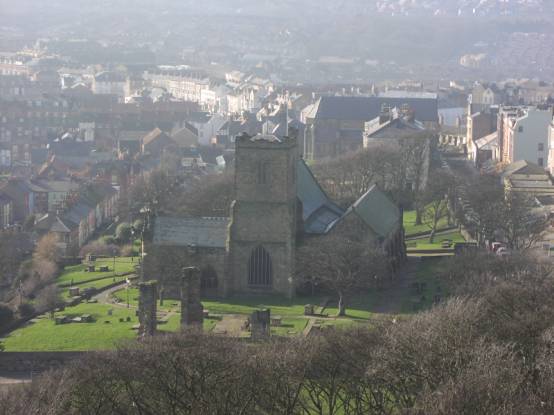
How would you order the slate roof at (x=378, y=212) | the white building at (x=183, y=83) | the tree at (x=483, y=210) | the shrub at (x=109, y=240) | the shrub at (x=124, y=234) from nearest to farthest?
the slate roof at (x=378, y=212)
the tree at (x=483, y=210)
the shrub at (x=124, y=234)
the shrub at (x=109, y=240)
the white building at (x=183, y=83)

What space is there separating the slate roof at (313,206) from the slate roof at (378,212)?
3.52 feet

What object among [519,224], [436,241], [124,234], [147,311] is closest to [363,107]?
[124,234]

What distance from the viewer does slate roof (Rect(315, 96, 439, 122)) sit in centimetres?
10181

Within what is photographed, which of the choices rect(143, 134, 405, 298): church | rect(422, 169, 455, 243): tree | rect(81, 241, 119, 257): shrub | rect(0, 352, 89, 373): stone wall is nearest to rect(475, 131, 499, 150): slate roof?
rect(422, 169, 455, 243): tree

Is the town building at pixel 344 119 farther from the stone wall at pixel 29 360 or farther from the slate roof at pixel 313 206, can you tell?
the stone wall at pixel 29 360

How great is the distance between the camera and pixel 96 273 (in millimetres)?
60750

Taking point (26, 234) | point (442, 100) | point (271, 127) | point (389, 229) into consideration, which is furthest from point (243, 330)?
point (442, 100)

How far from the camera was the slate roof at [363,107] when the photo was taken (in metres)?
102

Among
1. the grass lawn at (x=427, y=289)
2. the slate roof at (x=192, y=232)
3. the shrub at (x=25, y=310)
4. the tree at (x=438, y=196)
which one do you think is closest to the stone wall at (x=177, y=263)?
the slate roof at (x=192, y=232)

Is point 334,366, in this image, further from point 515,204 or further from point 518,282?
point 515,204

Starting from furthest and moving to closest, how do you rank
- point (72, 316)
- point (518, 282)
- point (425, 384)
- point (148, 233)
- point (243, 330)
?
point (148, 233) → point (72, 316) → point (243, 330) → point (518, 282) → point (425, 384)

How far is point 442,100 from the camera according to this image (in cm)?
13325

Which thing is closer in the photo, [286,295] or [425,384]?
[425,384]

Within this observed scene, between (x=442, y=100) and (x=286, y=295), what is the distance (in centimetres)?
8131
